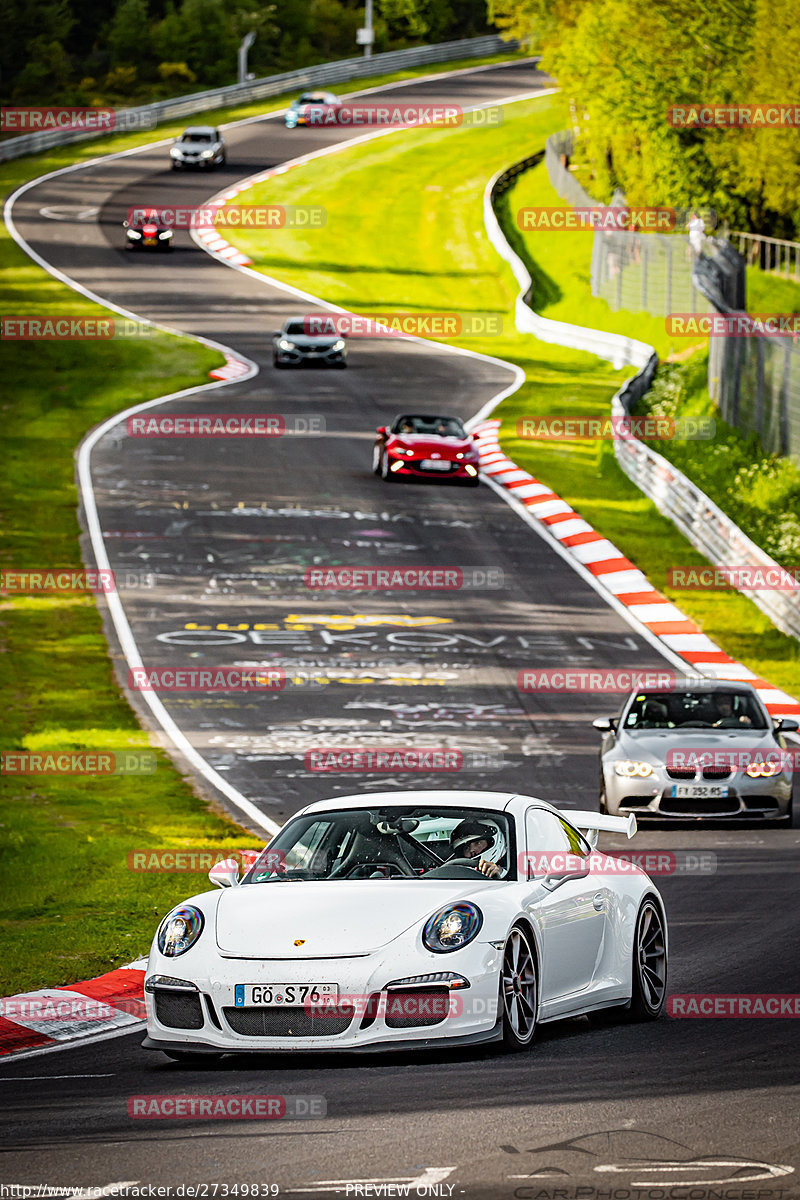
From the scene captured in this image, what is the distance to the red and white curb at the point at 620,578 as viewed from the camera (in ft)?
84.4

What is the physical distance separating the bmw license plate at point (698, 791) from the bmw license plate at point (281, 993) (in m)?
9.47

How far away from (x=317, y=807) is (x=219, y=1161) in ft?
10.7

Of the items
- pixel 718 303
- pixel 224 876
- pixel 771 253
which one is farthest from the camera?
pixel 771 253

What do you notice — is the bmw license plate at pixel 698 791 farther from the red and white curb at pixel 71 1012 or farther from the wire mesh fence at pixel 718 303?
the wire mesh fence at pixel 718 303

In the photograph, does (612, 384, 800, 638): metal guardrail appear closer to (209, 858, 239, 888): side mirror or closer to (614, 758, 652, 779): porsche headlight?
(614, 758, 652, 779): porsche headlight

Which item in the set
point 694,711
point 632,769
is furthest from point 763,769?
point 694,711

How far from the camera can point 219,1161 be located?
7008 mm

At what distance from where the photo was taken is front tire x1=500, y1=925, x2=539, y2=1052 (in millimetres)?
8906

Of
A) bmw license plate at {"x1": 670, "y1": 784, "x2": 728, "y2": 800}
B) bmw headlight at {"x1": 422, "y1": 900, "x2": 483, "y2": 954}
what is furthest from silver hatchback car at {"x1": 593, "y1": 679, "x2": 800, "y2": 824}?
bmw headlight at {"x1": 422, "y1": 900, "x2": 483, "y2": 954}

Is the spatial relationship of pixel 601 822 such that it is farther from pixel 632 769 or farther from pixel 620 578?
pixel 620 578

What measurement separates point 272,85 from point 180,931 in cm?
9447

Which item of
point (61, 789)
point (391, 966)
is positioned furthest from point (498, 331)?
point (391, 966)

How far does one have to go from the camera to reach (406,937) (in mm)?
8711

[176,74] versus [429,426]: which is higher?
[176,74]
